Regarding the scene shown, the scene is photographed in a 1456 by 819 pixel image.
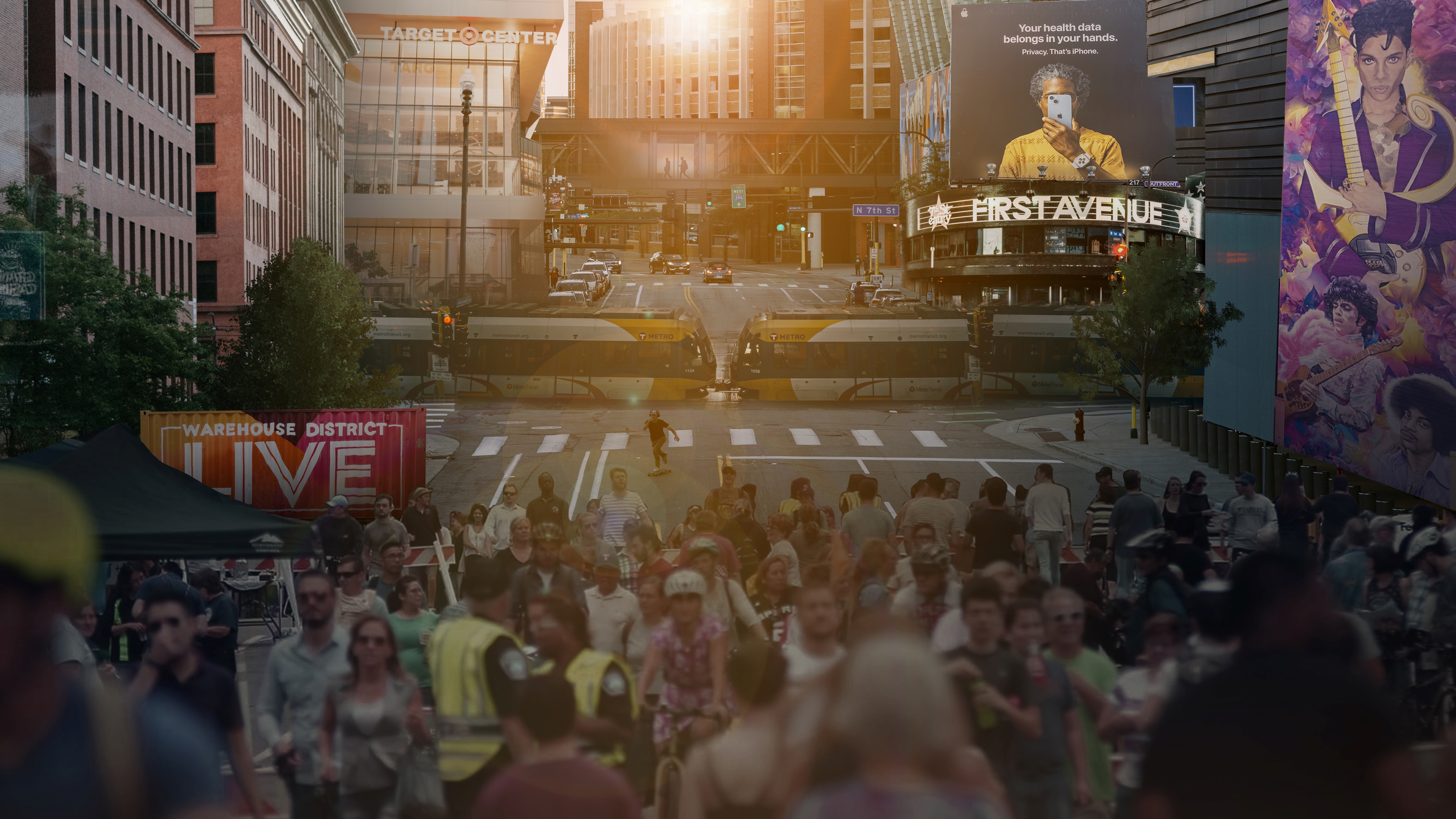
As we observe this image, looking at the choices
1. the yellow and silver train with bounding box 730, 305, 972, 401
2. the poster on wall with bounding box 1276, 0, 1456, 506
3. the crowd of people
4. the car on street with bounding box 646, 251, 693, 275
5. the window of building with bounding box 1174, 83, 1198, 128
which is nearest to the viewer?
the crowd of people

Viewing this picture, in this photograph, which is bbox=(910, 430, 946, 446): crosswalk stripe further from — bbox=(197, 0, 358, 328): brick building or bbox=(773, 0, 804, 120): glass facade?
bbox=(773, 0, 804, 120): glass facade

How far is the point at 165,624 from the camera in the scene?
19.6 feet

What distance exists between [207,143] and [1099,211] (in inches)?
1745

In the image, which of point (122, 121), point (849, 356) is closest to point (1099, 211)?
point (849, 356)

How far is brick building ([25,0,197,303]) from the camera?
3794 centimetres

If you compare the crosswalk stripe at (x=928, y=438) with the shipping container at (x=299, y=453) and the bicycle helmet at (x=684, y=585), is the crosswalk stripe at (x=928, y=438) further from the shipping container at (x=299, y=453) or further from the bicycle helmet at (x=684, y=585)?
the bicycle helmet at (x=684, y=585)

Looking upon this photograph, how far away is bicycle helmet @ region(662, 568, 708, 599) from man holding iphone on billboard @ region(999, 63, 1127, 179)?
52.5m

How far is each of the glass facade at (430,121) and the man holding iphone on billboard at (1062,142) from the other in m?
45.0

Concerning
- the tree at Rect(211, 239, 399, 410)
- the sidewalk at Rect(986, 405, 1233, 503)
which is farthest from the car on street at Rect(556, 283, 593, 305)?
the tree at Rect(211, 239, 399, 410)

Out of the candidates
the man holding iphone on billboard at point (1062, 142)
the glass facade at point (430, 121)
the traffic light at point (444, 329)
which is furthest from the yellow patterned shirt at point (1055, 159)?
the glass facade at point (430, 121)

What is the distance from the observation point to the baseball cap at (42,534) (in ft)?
15.8

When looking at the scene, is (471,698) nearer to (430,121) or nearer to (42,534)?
(42,534)

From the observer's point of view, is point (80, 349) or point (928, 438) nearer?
point (80, 349)

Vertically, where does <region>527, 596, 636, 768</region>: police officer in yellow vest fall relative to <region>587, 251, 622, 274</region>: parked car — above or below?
below
